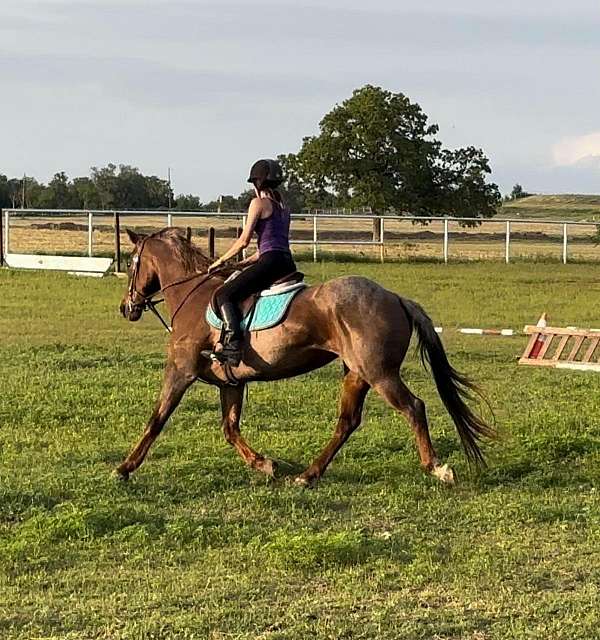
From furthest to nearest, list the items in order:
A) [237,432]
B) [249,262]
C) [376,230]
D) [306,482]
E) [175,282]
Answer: [376,230], [175,282], [237,432], [249,262], [306,482]

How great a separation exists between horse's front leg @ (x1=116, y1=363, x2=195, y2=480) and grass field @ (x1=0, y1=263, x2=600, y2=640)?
0.13 m

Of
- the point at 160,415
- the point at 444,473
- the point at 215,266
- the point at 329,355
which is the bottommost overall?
the point at 444,473

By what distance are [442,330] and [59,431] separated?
10261mm

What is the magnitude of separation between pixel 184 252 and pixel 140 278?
50cm

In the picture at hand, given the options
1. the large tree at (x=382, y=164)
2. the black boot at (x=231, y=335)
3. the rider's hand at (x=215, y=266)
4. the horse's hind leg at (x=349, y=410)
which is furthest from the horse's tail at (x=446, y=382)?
the large tree at (x=382, y=164)

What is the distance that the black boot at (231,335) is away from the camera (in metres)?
7.95

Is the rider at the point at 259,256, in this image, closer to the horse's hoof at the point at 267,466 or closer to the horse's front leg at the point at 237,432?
the horse's front leg at the point at 237,432

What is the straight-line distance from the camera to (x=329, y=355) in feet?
26.2

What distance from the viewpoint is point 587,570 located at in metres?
5.68

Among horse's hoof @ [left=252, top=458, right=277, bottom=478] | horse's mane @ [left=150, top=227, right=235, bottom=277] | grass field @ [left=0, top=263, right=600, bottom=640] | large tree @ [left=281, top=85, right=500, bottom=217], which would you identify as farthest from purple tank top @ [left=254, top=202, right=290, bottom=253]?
large tree @ [left=281, top=85, right=500, bottom=217]

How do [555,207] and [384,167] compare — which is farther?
[555,207]

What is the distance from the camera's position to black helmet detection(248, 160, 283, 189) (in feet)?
26.1

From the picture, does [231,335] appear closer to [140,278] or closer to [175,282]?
[175,282]

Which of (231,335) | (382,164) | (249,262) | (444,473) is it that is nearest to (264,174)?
(249,262)
